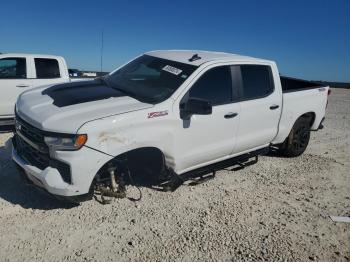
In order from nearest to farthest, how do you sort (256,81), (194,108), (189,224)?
(189,224)
(194,108)
(256,81)

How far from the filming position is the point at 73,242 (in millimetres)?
3461

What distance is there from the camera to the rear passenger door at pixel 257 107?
507 centimetres

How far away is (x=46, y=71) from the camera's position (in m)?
8.22

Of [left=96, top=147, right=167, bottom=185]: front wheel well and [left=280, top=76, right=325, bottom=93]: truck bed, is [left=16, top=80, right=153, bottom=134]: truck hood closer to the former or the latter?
[left=96, top=147, right=167, bottom=185]: front wheel well

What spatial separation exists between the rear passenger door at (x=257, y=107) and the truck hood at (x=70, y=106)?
169 cm

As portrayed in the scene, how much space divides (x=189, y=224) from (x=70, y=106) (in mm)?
1900

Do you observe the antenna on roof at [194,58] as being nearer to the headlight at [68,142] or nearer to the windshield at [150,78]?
the windshield at [150,78]

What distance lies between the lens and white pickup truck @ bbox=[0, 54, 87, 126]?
768cm

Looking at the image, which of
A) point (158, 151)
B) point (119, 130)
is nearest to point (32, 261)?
point (119, 130)

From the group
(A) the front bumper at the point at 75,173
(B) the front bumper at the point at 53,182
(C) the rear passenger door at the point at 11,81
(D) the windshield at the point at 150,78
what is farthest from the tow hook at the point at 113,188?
(C) the rear passenger door at the point at 11,81

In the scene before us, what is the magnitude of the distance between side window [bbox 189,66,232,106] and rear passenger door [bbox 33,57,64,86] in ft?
15.8

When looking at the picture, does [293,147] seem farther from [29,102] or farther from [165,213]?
[29,102]

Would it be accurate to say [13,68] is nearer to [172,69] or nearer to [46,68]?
[46,68]

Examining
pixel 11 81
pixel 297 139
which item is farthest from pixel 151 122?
pixel 11 81
